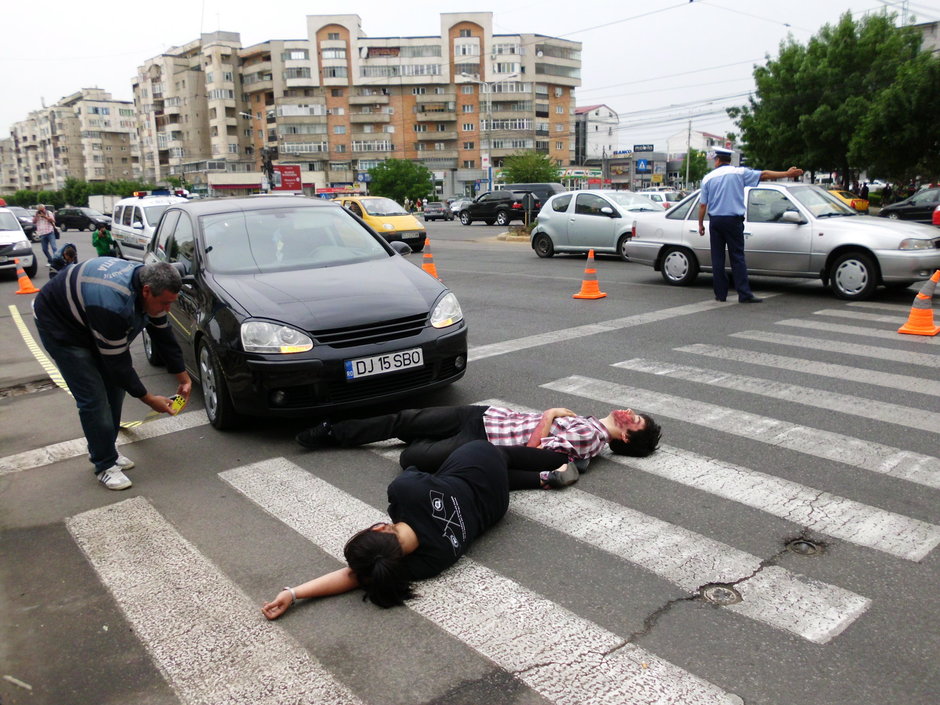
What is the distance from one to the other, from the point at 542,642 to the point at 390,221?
19896 millimetres

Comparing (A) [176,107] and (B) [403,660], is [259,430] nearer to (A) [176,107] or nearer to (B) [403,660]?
(B) [403,660]

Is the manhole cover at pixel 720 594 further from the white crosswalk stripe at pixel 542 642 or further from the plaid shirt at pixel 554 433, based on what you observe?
the plaid shirt at pixel 554 433

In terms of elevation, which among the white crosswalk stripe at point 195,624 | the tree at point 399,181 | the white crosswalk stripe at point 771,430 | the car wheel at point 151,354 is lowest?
the white crosswalk stripe at point 195,624

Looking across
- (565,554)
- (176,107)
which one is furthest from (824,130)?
(176,107)

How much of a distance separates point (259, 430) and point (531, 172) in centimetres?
5466

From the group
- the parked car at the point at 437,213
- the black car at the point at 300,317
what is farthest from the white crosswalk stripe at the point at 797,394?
the parked car at the point at 437,213

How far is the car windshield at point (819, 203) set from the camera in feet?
35.0

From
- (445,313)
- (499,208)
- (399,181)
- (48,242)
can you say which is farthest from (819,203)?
(399,181)

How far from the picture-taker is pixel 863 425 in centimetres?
534

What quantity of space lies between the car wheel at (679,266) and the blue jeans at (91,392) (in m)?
9.27

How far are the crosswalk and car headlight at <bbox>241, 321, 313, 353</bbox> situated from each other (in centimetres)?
78

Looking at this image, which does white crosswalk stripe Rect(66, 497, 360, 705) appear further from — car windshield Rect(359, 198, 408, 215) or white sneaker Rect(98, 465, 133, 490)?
car windshield Rect(359, 198, 408, 215)

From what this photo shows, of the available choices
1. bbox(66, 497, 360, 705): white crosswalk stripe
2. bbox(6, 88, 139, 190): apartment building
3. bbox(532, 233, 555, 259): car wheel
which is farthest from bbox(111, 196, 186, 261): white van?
bbox(6, 88, 139, 190): apartment building

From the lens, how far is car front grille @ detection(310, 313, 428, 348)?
5273mm
